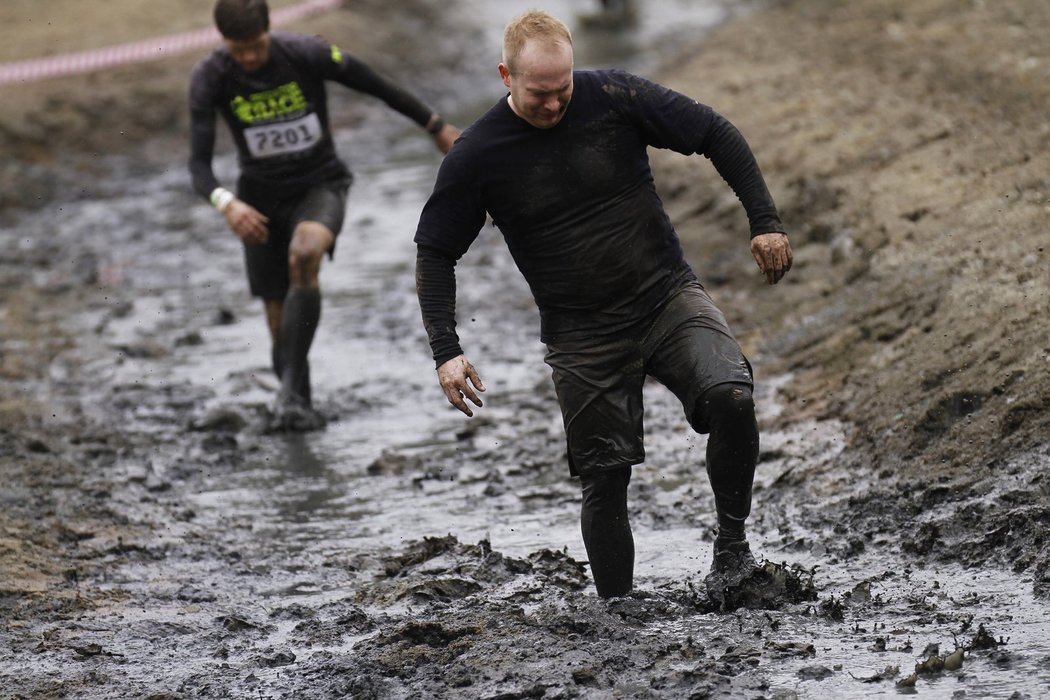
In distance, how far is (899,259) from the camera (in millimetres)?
8766

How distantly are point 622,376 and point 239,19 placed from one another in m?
3.86

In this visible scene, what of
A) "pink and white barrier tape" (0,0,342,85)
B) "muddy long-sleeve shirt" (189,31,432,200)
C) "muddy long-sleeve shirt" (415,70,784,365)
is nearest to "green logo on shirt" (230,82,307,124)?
"muddy long-sleeve shirt" (189,31,432,200)

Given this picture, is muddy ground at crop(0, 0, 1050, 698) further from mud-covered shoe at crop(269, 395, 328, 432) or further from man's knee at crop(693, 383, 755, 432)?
man's knee at crop(693, 383, 755, 432)

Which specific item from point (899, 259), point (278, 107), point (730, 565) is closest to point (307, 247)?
point (278, 107)

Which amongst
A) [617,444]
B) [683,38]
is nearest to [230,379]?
[617,444]

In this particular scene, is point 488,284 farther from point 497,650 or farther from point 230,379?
point 497,650

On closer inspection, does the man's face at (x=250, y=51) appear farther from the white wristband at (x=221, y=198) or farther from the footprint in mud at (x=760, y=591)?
the footprint in mud at (x=760, y=591)

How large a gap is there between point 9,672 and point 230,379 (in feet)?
16.1

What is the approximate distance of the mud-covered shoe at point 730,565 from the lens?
5.23 m

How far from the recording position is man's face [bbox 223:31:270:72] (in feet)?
27.0

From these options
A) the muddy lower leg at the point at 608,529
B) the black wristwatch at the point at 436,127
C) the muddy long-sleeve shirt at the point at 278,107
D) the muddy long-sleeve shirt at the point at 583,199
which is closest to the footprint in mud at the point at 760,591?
the muddy lower leg at the point at 608,529

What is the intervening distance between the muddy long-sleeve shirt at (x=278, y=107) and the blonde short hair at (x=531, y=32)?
353 cm

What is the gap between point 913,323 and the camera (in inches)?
307

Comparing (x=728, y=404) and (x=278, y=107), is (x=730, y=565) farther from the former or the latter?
(x=278, y=107)
